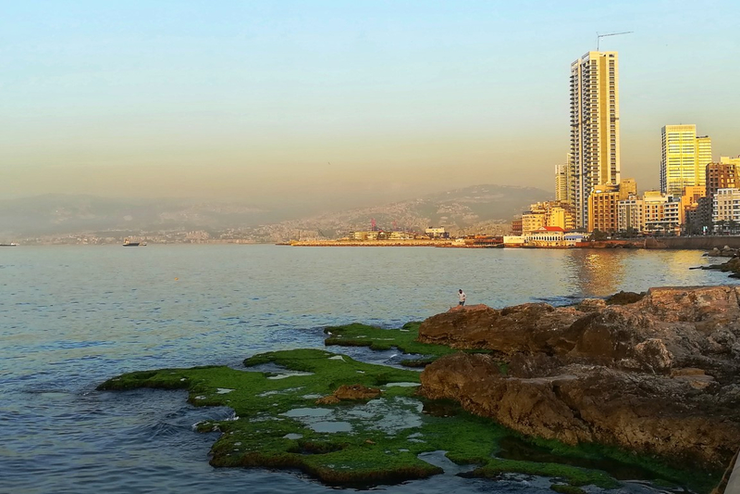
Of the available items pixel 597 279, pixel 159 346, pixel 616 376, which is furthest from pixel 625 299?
pixel 597 279

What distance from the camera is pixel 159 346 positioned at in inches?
1719

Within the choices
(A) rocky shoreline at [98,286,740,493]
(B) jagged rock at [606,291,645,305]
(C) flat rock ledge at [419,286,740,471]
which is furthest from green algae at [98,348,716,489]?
(B) jagged rock at [606,291,645,305]

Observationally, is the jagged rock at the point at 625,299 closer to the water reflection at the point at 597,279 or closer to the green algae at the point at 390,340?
the green algae at the point at 390,340

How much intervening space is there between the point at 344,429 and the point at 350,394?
4.12m

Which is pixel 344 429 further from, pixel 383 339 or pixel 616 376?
pixel 383 339

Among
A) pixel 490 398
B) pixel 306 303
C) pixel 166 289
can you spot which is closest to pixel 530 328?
pixel 490 398

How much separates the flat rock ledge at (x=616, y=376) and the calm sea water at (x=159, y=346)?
4.05 m

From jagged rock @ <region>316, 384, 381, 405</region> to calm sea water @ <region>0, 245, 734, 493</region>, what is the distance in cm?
377

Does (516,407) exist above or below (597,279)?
above

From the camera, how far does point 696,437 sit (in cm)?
1847

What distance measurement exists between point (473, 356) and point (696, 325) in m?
14.1

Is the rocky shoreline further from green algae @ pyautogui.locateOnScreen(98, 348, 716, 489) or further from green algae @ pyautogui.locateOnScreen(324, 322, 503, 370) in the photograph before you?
green algae @ pyautogui.locateOnScreen(324, 322, 503, 370)

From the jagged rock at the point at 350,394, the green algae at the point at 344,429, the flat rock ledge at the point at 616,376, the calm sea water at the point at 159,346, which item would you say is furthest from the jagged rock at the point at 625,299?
the jagged rock at the point at 350,394

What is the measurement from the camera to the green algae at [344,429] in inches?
728
